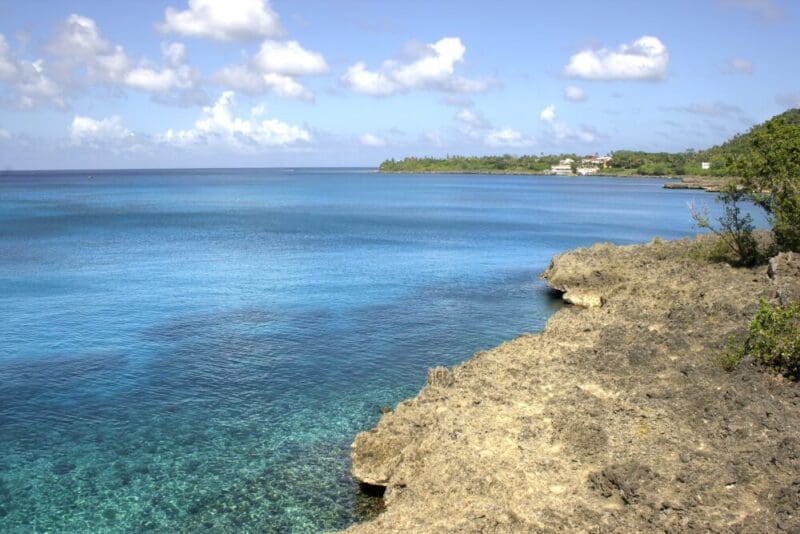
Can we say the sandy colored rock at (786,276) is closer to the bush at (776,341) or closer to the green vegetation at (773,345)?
the green vegetation at (773,345)

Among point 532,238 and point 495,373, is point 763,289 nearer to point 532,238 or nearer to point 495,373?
point 495,373

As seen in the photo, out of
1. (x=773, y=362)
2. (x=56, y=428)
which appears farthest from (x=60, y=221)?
(x=773, y=362)

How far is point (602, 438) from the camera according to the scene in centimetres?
2127

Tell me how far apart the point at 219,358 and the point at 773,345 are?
27.9 m

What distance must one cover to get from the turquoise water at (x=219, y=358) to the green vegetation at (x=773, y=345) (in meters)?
15.4

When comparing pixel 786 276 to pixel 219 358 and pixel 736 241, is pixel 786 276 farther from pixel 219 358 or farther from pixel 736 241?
pixel 219 358

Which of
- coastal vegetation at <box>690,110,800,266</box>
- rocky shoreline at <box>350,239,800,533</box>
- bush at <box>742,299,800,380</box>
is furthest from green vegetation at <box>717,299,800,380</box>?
coastal vegetation at <box>690,110,800,266</box>

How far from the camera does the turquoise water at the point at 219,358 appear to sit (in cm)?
2356

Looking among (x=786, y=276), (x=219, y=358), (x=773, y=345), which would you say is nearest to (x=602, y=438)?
(x=773, y=345)

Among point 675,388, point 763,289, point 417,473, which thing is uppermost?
point 763,289

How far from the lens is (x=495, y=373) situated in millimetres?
28578

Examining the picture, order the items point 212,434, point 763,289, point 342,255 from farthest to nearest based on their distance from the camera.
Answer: point 342,255, point 763,289, point 212,434

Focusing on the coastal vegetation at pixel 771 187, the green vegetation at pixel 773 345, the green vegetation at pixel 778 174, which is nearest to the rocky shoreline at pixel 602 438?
the green vegetation at pixel 773 345

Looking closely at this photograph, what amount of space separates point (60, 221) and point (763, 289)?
11120 centimetres
